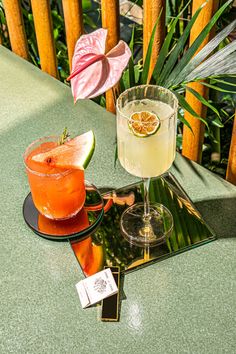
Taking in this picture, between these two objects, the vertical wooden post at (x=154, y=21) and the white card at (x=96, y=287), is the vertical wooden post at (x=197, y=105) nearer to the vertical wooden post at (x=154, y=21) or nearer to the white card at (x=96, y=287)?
the vertical wooden post at (x=154, y=21)

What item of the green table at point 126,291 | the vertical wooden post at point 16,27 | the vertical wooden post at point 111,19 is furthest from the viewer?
the vertical wooden post at point 16,27

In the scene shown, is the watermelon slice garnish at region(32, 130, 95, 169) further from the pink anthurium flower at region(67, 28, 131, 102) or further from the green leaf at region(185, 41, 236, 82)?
the green leaf at region(185, 41, 236, 82)

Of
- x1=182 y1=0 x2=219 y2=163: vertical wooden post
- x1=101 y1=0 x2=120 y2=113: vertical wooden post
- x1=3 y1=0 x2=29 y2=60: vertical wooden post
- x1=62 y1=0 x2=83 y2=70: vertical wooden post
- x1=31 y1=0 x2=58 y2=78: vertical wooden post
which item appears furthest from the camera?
x1=3 y1=0 x2=29 y2=60: vertical wooden post

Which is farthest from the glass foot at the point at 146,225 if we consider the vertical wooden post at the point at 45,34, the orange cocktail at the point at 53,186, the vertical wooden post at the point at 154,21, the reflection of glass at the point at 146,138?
the vertical wooden post at the point at 45,34

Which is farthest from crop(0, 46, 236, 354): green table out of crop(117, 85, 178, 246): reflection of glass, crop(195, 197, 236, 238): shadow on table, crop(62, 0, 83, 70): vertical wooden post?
crop(62, 0, 83, 70): vertical wooden post

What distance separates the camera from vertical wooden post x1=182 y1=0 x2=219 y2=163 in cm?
127

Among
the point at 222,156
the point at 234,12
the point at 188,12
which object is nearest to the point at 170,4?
the point at 188,12

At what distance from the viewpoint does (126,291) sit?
1129 mm

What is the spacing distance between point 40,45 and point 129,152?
80 cm

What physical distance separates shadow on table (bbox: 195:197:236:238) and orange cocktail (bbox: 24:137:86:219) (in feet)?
0.91

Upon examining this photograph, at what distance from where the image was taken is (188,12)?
1891mm

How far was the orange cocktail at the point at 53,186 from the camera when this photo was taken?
116 centimetres

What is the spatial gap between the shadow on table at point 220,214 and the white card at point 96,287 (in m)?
0.26

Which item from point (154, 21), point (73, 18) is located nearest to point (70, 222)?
point (154, 21)
